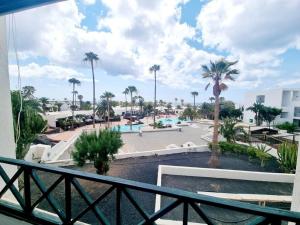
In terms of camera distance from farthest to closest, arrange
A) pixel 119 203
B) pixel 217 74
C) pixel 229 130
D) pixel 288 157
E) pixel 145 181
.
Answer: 1. pixel 229 130
2. pixel 217 74
3. pixel 288 157
4. pixel 145 181
5. pixel 119 203

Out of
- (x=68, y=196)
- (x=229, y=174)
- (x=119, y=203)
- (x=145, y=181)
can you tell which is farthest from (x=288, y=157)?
(x=68, y=196)

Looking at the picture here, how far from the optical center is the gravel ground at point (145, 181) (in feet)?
18.5

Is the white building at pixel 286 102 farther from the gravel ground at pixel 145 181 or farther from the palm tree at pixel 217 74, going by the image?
the palm tree at pixel 217 74

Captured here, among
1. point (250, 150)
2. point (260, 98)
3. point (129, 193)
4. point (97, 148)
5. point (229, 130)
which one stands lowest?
point (250, 150)

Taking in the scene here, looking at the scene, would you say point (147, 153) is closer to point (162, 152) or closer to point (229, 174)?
point (162, 152)

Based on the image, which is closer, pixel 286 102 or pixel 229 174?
pixel 229 174

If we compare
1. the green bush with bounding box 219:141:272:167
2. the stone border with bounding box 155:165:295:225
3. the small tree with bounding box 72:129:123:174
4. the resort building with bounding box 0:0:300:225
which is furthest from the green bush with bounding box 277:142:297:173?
the small tree with bounding box 72:129:123:174

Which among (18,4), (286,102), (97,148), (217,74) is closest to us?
(18,4)

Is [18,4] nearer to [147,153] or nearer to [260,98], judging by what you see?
[147,153]

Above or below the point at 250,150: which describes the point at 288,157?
above

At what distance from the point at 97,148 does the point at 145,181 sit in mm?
2353

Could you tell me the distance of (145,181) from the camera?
25.3 ft

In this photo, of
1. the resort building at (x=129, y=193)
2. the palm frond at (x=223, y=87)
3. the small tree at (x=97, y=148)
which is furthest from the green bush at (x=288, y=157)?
the small tree at (x=97, y=148)

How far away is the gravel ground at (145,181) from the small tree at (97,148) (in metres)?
0.84
